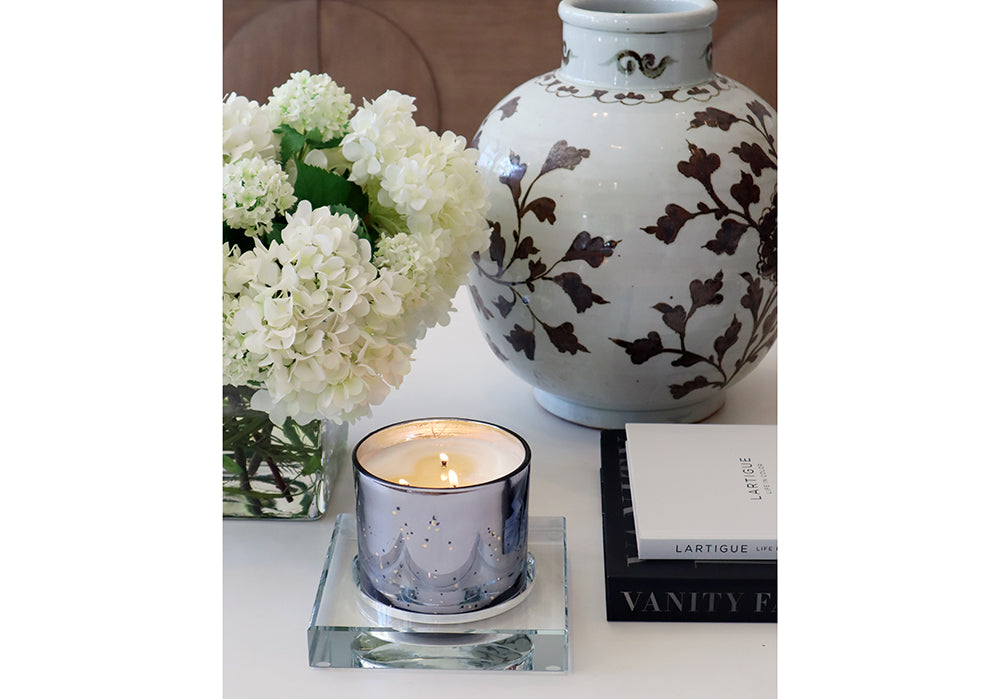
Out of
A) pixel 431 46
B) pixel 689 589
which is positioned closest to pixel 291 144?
pixel 689 589

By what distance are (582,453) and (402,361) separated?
205 millimetres

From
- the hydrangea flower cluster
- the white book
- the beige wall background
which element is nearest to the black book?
the white book

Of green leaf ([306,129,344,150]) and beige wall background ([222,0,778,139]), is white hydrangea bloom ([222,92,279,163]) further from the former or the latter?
beige wall background ([222,0,778,139])

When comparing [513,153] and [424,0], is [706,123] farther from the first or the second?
[424,0]

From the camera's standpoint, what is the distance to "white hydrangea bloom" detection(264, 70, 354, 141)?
2.02 feet

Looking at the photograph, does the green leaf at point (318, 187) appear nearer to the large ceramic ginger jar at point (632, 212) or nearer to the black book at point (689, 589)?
the large ceramic ginger jar at point (632, 212)

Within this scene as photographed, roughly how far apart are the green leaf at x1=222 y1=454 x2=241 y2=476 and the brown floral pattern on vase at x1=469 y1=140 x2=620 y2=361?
204mm

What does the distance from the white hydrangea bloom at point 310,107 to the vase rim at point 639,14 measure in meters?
0.17

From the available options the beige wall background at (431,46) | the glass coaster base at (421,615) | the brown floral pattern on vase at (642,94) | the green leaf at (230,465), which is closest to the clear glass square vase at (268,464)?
the green leaf at (230,465)

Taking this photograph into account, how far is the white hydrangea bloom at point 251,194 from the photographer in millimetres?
531

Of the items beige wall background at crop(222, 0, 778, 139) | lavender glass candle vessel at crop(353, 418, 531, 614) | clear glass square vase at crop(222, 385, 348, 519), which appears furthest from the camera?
beige wall background at crop(222, 0, 778, 139)

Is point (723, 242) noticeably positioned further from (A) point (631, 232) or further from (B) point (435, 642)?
(B) point (435, 642)

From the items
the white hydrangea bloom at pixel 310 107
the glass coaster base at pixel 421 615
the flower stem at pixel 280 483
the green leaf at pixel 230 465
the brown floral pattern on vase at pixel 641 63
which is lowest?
the glass coaster base at pixel 421 615

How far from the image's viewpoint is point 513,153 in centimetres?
66
